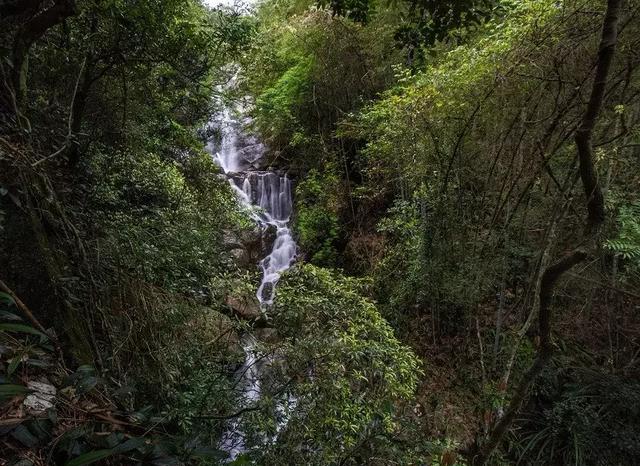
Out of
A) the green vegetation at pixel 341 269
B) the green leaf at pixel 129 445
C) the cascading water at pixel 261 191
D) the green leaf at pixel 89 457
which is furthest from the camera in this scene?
the cascading water at pixel 261 191

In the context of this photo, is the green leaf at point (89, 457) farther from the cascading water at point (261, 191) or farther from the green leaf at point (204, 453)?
the cascading water at point (261, 191)

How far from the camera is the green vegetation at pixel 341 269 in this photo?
2.13 metres

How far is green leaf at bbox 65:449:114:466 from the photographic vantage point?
131 cm

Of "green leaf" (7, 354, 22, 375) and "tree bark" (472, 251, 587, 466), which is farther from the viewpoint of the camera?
"tree bark" (472, 251, 587, 466)

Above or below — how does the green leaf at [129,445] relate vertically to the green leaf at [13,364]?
below

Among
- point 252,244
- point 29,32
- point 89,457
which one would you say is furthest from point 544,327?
point 252,244

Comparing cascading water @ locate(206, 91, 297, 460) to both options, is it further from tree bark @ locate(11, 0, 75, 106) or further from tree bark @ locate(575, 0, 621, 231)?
tree bark @ locate(575, 0, 621, 231)

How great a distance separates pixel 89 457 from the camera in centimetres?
134

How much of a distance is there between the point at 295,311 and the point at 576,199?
389 cm

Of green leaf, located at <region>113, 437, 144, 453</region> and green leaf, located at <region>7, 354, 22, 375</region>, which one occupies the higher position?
green leaf, located at <region>7, 354, 22, 375</region>

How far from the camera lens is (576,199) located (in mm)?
4848

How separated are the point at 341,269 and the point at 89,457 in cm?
355

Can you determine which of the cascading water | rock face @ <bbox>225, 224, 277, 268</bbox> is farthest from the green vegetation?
rock face @ <bbox>225, 224, 277, 268</bbox>

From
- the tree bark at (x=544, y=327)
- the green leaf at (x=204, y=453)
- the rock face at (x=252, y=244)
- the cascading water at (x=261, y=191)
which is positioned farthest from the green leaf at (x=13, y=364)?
the rock face at (x=252, y=244)
